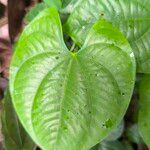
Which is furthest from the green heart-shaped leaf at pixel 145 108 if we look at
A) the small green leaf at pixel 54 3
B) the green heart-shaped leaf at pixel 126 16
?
the small green leaf at pixel 54 3

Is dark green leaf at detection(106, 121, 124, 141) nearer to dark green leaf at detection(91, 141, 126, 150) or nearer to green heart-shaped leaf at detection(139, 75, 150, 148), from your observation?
dark green leaf at detection(91, 141, 126, 150)

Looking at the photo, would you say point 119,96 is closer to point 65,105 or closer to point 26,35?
point 65,105

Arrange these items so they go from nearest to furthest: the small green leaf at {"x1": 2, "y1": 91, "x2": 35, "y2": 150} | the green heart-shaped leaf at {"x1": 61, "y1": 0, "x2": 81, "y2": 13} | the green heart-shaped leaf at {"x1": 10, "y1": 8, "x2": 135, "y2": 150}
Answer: the green heart-shaped leaf at {"x1": 10, "y1": 8, "x2": 135, "y2": 150}, the green heart-shaped leaf at {"x1": 61, "y1": 0, "x2": 81, "y2": 13}, the small green leaf at {"x1": 2, "y1": 91, "x2": 35, "y2": 150}

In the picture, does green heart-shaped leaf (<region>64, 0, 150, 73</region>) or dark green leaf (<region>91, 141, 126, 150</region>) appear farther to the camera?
dark green leaf (<region>91, 141, 126, 150</region>)

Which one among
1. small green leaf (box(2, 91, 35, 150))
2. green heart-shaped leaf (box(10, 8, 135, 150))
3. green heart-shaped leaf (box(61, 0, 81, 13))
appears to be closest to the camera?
green heart-shaped leaf (box(10, 8, 135, 150))

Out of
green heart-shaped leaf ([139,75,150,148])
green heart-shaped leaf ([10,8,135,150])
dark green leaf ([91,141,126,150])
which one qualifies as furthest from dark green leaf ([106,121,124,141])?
green heart-shaped leaf ([10,8,135,150])

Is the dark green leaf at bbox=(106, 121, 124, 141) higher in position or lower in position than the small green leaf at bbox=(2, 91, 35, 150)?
lower

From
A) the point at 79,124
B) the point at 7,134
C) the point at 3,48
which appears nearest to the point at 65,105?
the point at 79,124

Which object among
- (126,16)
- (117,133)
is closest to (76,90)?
(126,16)
